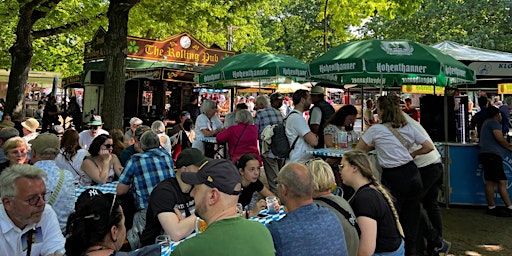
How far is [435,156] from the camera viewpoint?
545 cm

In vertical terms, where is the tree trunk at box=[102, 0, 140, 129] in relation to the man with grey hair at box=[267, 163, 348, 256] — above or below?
above

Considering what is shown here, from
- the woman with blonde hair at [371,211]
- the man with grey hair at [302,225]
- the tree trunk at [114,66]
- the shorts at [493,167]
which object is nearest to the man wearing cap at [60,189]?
the man with grey hair at [302,225]

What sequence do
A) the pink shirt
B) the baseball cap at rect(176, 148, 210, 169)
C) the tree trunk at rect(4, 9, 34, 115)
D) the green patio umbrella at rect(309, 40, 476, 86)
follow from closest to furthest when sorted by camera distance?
1. the baseball cap at rect(176, 148, 210, 169)
2. the green patio umbrella at rect(309, 40, 476, 86)
3. the pink shirt
4. the tree trunk at rect(4, 9, 34, 115)

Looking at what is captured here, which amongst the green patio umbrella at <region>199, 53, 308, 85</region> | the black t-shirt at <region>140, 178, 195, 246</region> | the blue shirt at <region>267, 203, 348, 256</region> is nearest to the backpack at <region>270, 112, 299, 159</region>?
the green patio umbrella at <region>199, 53, 308, 85</region>

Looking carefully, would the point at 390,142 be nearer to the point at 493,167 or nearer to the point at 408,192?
the point at 408,192

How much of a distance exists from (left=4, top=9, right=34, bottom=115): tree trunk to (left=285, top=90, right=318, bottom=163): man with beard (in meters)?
10.1

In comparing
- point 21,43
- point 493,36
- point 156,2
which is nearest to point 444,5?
point 493,36

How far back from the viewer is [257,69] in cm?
791

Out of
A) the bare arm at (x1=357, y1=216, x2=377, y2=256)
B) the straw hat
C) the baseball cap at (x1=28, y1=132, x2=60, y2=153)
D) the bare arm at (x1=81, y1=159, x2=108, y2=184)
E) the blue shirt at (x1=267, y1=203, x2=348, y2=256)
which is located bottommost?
the bare arm at (x1=357, y1=216, x2=377, y2=256)

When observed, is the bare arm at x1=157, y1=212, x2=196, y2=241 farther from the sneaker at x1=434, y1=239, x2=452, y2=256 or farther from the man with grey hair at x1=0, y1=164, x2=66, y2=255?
the sneaker at x1=434, y1=239, x2=452, y2=256

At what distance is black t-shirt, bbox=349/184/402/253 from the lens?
327 centimetres

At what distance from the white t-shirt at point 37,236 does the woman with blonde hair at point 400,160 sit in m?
3.36

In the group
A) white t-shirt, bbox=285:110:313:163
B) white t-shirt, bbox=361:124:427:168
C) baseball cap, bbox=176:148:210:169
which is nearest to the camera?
baseball cap, bbox=176:148:210:169

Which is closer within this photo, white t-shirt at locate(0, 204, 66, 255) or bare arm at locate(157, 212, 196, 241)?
white t-shirt at locate(0, 204, 66, 255)
